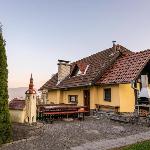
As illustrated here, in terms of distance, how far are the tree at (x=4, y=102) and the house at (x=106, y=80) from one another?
33.2 feet

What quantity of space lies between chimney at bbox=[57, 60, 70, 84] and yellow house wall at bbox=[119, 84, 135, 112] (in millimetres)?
10623

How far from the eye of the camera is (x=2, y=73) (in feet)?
40.2

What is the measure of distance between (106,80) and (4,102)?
11560 millimetres

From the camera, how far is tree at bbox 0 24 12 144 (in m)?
11.8

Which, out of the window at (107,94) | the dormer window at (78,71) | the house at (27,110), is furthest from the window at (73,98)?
the house at (27,110)

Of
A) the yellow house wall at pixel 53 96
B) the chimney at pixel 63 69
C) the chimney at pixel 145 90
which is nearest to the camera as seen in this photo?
the chimney at pixel 145 90

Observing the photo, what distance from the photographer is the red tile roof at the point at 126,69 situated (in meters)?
19.8

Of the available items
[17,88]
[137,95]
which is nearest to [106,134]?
[137,95]

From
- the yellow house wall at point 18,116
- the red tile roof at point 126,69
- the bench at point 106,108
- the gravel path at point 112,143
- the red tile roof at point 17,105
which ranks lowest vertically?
the gravel path at point 112,143

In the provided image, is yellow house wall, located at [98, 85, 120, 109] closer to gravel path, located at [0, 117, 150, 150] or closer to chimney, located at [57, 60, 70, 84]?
gravel path, located at [0, 117, 150, 150]

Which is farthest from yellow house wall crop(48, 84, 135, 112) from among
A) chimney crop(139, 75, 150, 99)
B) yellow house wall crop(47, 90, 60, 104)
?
yellow house wall crop(47, 90, 60, 104)

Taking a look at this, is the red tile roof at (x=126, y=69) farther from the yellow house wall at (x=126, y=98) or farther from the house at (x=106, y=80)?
the yellow house wall at (x=126, y=98)

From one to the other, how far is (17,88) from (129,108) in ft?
598

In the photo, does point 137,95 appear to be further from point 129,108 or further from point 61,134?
point 61,134
